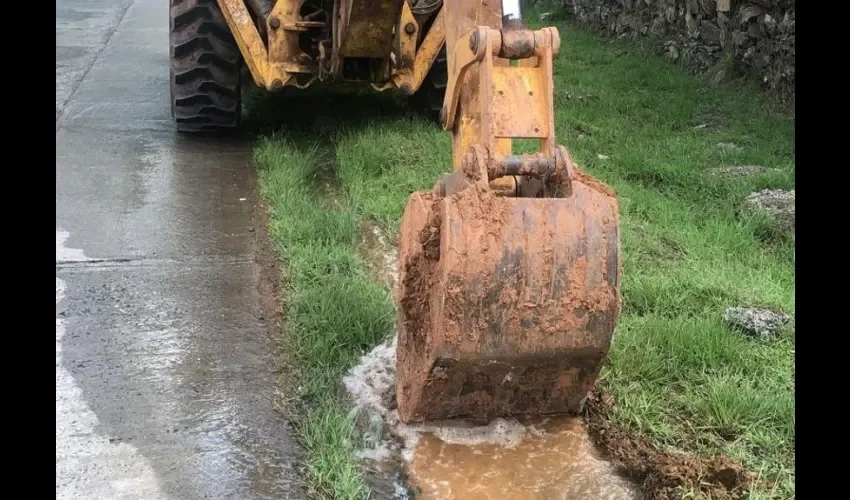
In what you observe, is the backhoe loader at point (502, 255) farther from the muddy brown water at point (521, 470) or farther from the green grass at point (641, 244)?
the green grass at point (641, 244)

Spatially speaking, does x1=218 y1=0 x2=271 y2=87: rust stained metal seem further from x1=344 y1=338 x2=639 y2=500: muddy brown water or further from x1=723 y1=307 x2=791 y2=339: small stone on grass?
x1=723 y1=307 x2=791 y2=339: small stone on grass

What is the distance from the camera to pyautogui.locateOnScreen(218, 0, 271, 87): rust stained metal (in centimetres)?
552

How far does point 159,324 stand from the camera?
3705 millimetres

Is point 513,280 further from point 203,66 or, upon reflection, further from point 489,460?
point 203,66

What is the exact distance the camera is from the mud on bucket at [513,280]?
7.92 feet

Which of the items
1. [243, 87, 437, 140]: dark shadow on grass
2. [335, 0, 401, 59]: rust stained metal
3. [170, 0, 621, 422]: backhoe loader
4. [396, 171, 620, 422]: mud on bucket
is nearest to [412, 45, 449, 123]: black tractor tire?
[243, 87, 437, 140]: dark shadow on grass

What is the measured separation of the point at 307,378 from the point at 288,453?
42 centimetres

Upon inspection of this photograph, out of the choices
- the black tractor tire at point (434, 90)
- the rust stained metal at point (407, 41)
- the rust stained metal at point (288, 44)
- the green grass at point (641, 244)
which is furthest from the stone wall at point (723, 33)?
the rust stained metal at point (288, 44)

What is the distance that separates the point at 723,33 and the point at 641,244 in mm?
4310

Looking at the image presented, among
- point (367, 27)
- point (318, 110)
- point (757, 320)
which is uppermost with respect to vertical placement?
point (367, 27)

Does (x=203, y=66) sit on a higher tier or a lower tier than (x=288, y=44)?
lower

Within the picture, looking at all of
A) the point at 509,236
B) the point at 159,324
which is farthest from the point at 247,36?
the point at 509,236
